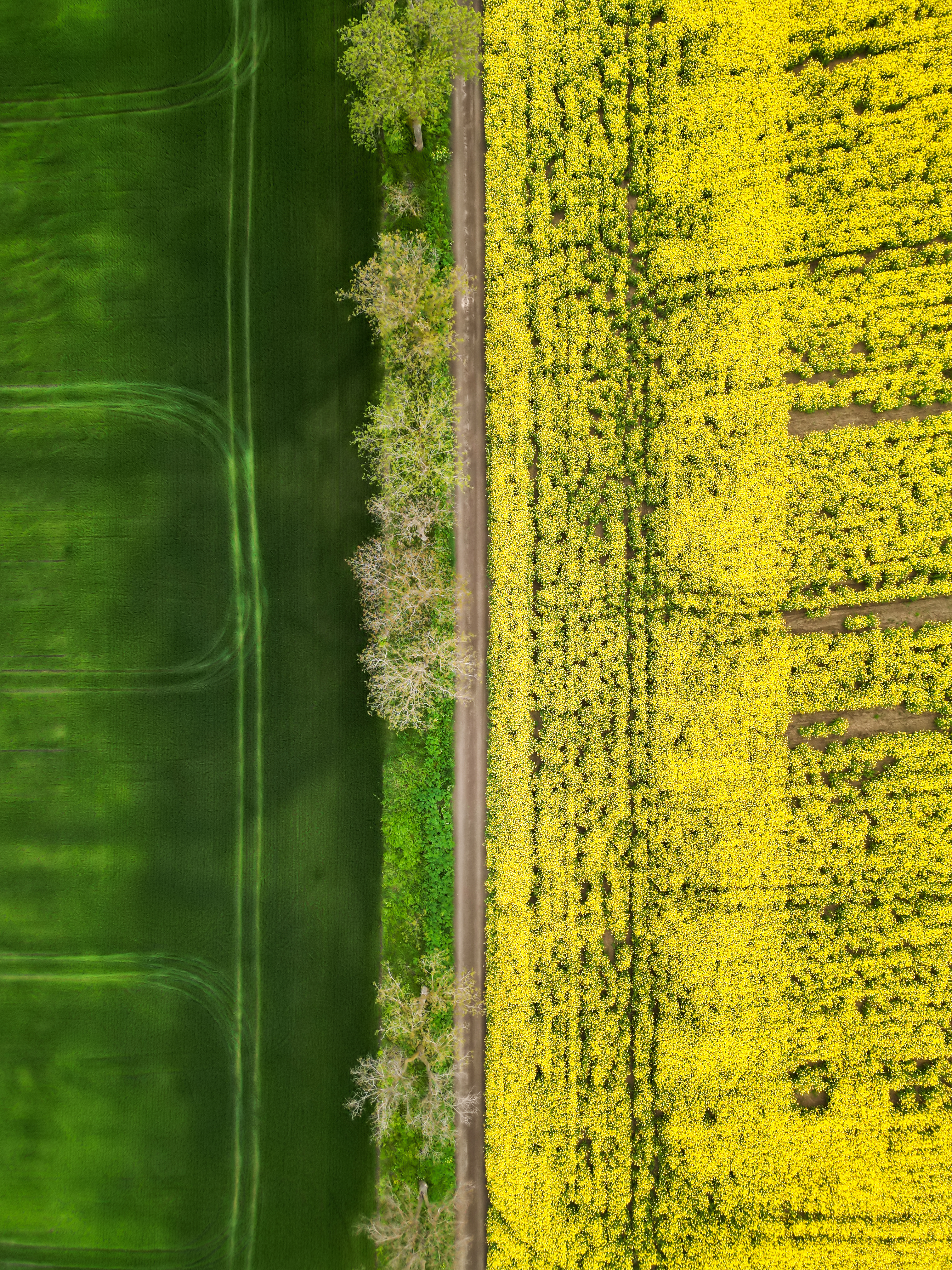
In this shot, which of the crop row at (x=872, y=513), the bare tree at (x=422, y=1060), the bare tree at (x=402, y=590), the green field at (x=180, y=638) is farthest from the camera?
the green field at (x=180, y=638)

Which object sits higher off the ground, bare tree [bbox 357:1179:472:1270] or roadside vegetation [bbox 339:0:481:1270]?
roadside vegetation [bbox 339:0:481:1270]

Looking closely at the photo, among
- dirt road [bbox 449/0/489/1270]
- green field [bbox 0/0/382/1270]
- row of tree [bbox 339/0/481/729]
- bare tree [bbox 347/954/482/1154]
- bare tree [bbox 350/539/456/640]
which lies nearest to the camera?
bare tree [bbox 347/954/482/1154]

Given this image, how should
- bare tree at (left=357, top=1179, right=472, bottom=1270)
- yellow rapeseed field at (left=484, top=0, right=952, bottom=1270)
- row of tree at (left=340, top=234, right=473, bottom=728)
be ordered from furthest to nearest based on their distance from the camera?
yellow rapeseed field at (left=484, top=0, right=952, bottom=1270) < row of tree at (left=340, top=234, right=473, bottom=728) < bare tree at (left=357, top=1179, right=472, bottom=1270)

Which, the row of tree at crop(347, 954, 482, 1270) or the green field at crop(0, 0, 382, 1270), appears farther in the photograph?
the green field at crop(0, 0, 382, 1270)

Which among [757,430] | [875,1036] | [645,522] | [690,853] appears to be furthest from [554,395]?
[875,1036]

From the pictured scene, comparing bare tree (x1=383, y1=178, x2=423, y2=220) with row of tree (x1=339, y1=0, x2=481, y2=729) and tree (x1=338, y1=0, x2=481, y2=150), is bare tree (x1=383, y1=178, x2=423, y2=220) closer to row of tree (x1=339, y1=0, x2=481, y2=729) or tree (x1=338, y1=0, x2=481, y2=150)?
row of tree (x1=339, y1=0, x2=481, y2=729)

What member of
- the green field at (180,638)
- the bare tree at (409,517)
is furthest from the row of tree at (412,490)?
the green field at (180,638)

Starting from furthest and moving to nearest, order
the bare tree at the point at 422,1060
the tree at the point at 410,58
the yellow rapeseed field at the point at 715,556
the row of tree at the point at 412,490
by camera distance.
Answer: the yellow rapeseed field at the point at 715,556
the row of tree at the point at 412,490
the tree at the point at 410,58
the bare tree at the point at 422,1060

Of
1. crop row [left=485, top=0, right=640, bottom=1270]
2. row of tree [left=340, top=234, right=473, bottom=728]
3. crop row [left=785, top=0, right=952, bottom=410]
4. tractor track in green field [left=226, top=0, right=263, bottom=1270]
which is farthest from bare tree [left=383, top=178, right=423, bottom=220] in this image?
crop row [left=785, top=0, right=952, bottom=410]

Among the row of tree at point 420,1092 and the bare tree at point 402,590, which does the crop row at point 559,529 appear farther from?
the bare tree at point 402,590
